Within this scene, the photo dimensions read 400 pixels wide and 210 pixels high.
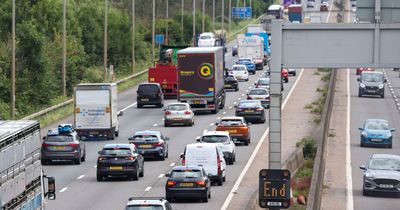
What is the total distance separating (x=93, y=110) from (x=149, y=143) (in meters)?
8.73

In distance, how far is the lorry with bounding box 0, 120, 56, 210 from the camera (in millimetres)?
29344

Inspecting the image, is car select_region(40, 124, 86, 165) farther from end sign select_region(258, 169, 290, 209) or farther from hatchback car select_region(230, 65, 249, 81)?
hatchback car select_region(230, 65, 249, 81)

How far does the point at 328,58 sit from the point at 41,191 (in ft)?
31.4

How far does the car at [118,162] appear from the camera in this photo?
51562 mm

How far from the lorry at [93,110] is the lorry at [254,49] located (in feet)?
195

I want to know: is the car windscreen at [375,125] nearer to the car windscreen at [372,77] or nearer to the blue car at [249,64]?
the car windscreen at [372,77]

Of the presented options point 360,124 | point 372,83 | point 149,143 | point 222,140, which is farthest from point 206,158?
point 372,83

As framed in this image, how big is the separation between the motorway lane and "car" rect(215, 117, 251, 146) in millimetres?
5189

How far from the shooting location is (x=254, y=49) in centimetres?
12781

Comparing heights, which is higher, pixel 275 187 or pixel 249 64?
pixel 275 187

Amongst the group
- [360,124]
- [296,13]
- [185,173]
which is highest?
[296,13]

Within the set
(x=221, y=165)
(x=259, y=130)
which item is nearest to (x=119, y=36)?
(x=259, y=130)

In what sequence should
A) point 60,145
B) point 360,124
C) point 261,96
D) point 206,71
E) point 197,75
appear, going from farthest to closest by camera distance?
point 261,96
point 197,75
point 206,71
point 360,124
point 60,145

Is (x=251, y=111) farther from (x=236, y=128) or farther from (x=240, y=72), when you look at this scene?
(x=240, y=72)
